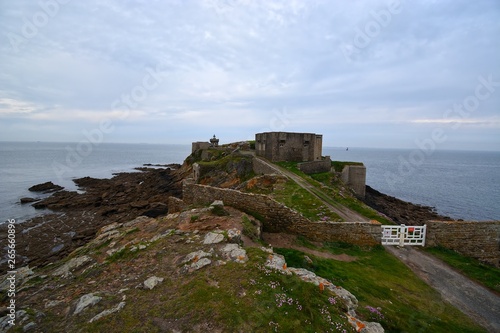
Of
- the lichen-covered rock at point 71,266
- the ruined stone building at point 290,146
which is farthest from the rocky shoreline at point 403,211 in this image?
the lichen-covered rock at point 71,266

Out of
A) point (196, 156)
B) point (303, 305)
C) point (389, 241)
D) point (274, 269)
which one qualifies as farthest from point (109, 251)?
point (196, 156)

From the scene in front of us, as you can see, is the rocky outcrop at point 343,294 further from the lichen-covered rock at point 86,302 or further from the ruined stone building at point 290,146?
the ruined stone building at point 290,146

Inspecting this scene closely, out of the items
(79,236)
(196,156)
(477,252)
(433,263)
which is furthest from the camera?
(196,156)

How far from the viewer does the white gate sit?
40.6 ft

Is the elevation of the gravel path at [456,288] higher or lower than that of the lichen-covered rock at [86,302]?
lower

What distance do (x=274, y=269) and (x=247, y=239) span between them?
136 inches

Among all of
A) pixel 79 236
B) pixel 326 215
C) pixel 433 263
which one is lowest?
pixel 79 236

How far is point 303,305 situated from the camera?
18.4ft

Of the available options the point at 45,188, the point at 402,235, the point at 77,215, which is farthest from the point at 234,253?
the point at 45,188

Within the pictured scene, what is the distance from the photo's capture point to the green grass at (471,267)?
10.1 metres

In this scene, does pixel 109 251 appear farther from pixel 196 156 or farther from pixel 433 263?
pixel 196 156

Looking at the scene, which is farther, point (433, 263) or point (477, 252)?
point (477, 252)

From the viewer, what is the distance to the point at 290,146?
30.5m

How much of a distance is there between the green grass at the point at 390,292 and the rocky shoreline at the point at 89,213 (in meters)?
19.2
